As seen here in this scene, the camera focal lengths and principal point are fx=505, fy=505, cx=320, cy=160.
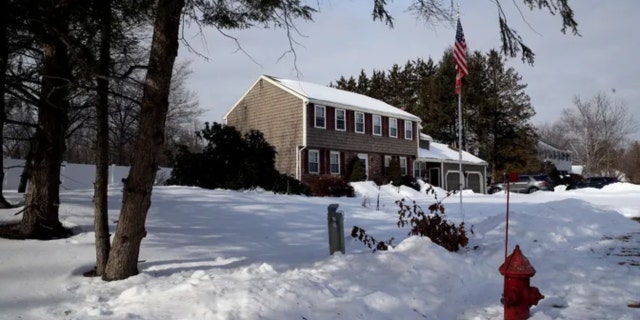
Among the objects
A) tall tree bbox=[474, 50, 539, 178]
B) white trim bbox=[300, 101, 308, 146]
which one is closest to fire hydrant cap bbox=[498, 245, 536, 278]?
white trim bbox=[300, 101, 308, 146]

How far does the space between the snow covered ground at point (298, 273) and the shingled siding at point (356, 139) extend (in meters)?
18.5

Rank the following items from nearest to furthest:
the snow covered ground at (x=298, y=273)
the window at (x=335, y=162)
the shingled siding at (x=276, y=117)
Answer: the snow covered ground at (x=298, y=273), the shingled siding at (x=276, y=117), the window at (x=335, y=162)

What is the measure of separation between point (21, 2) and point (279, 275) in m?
4.89

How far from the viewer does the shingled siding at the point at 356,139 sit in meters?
28.8

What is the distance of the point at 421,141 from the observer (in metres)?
39.3

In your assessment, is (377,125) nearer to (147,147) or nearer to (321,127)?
(321,127)

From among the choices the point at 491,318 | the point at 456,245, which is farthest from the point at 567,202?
the point at 491,318

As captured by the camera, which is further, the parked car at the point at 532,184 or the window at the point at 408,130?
the window at the point at 408,130

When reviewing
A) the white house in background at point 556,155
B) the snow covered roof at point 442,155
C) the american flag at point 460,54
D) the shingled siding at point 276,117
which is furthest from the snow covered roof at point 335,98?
the white house in background at point 556,155

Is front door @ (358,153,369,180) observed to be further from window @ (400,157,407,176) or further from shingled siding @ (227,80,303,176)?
shingled siding @ (227,80,303,176)

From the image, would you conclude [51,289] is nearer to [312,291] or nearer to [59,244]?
[59,244]

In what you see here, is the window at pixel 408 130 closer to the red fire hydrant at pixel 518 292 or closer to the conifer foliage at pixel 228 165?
the conifer foliage at pixel 228 165

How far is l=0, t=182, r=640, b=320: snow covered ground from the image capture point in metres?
4.58

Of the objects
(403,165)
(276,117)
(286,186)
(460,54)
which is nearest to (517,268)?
(460,54)
